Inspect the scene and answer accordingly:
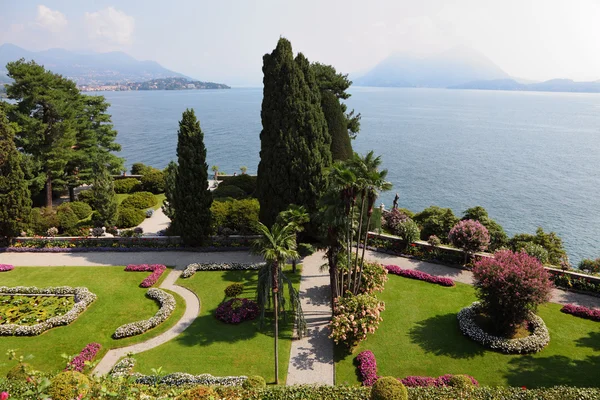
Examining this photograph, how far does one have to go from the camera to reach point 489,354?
768 inches

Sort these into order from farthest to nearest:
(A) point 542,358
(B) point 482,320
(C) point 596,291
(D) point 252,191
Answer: (D) point 252,191 → (C) point 596,291 → (B) point 482,320 → (A) point 542,358

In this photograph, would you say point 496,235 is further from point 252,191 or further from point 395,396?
point 252,191

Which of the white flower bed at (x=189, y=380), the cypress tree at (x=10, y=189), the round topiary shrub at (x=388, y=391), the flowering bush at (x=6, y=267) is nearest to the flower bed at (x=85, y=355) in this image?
the white flower bed at (x=189, y=380)

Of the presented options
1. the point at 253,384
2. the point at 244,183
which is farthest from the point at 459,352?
the point at 244,183

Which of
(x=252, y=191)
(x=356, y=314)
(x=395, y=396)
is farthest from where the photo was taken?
(x=252, y=191)

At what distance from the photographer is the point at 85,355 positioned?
1919 centimetres

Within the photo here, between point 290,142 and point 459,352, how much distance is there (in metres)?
18.2

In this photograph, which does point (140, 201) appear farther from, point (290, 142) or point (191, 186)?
point (290, 142)

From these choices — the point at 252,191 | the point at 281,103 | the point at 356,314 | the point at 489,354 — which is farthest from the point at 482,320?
the point at 252,191

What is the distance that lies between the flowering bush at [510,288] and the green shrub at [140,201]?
36.6 metres

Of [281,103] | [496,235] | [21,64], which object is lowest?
[496,235]

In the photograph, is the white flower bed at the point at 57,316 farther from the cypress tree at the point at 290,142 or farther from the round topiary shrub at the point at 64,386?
the cypress tree at the point at 290,142

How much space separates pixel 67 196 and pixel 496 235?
51.4 metres

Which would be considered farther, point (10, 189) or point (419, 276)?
point (10, 189)
